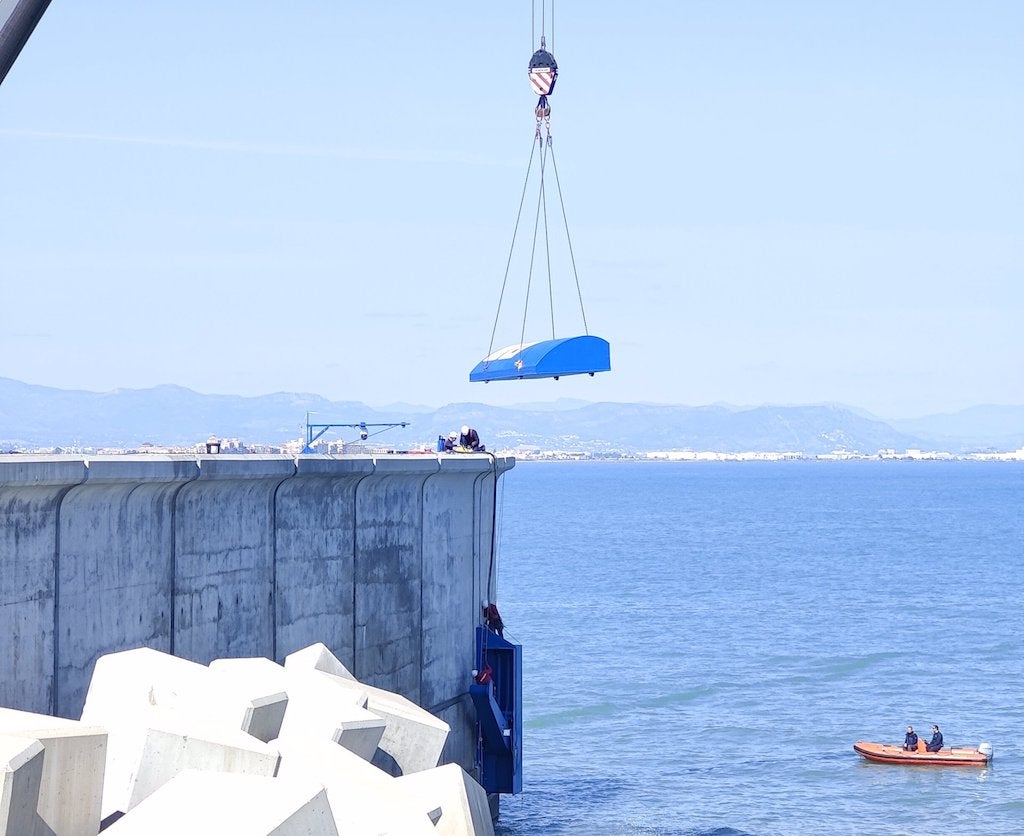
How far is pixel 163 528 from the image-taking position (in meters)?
15.0

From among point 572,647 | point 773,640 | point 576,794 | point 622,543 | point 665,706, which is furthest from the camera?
point 622,543

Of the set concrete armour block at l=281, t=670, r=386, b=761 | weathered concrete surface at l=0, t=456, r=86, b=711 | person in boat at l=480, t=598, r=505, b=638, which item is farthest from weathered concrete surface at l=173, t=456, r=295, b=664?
person in boat at l=480, t=598, r=505, b=638

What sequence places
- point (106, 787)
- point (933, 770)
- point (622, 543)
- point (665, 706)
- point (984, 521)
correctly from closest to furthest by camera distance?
point (106, 787) < point (933, 770) < point (665, 706) < point (622, 543) < point (984, 521)

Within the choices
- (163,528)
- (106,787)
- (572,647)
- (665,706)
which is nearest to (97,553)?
(163,528)

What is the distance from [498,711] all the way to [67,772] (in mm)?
12986

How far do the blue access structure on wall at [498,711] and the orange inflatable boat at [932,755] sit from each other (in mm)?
14946

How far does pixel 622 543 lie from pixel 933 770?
3313 inches

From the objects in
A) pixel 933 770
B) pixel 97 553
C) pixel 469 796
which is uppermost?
pixel 97 553

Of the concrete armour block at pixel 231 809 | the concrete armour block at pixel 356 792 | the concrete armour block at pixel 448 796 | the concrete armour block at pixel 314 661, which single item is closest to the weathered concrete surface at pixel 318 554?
the concrete armour block at pixel 314 661

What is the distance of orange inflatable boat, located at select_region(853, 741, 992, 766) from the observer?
34844mm

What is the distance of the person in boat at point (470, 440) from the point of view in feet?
80.7

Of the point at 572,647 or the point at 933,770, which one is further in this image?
the point at 572,647

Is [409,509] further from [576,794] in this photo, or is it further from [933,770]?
[933,770]

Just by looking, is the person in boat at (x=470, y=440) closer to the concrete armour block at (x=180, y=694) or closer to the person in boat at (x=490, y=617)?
the person in boat at (x=490, y=617)
